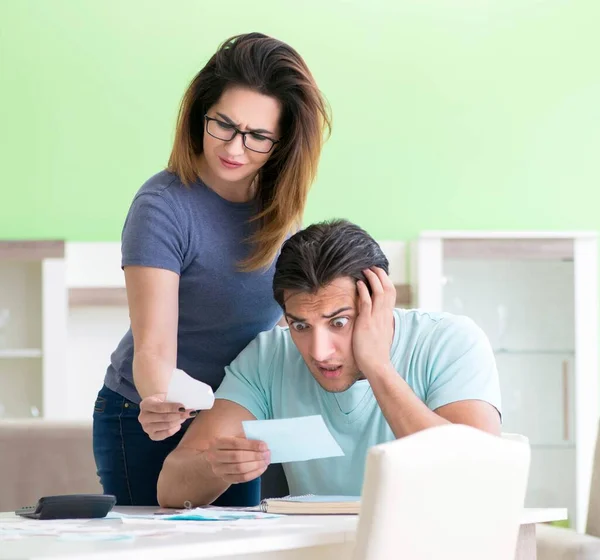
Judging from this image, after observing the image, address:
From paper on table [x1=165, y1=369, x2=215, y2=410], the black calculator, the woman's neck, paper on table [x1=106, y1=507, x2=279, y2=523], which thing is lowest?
paper on table [x1=106, y1=507, x2=279, y2=523]

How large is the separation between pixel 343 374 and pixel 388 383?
4.6 inches

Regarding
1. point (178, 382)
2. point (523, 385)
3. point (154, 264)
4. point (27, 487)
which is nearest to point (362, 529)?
point (178, 382)

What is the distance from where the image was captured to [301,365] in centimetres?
216

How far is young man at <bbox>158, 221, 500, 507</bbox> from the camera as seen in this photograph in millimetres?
1984

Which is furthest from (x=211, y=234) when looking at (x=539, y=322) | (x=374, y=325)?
(x=539, y=322)

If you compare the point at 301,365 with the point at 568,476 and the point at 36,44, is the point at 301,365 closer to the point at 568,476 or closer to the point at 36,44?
the point at 568,476

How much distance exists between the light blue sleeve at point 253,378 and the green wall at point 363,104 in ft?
9.53

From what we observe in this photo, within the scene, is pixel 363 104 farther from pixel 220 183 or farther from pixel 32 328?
pixel 220 183

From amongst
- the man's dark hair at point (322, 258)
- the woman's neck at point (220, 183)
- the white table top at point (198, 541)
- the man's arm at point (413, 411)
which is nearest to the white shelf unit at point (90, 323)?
the woman's neck at point (220, 183)

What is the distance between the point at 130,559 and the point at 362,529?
0.28 meters

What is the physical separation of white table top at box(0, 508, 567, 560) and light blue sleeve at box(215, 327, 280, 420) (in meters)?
0.54

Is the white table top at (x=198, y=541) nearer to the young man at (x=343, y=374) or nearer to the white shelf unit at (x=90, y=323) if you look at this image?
the young man at (x=343, y=374)

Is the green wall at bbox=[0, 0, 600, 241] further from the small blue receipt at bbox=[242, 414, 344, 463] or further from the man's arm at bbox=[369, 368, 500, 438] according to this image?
the small blue receipt at bbox=[242, 414, 344, 463]

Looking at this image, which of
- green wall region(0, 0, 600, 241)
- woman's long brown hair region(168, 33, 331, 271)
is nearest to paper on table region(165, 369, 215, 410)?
woman's long brown hair region(168, 33, 331, 271)
